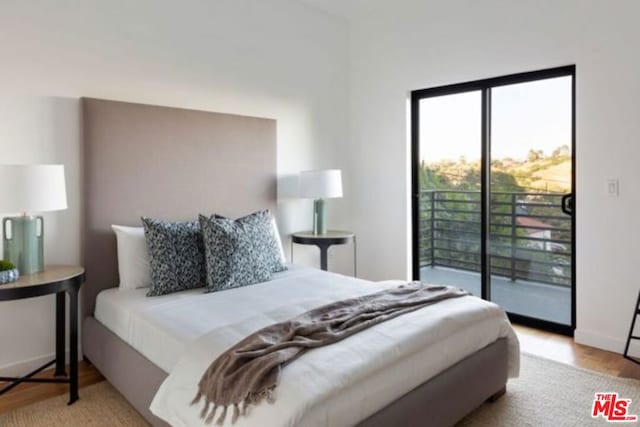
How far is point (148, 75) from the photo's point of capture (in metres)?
3.14

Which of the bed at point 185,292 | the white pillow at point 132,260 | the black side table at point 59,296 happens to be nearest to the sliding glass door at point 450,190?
the bed at point 185,292

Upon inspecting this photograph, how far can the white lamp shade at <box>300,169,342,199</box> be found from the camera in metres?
3.81

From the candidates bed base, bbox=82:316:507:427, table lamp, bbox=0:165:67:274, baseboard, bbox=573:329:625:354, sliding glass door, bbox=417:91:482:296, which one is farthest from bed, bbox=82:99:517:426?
sliding glass door, bbox=417:91:482:296

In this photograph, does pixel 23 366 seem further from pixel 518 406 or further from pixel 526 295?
pixel 526 295

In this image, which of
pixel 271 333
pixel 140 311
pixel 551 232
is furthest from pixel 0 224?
pixel 551 232

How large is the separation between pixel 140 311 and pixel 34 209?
2.45 feet

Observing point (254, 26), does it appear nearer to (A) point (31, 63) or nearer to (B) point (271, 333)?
(A) point (31, 63)

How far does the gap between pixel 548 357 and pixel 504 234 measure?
1.07m

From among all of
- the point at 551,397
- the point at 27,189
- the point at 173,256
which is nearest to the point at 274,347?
the point at 173,256

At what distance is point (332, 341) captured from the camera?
5.92 ft

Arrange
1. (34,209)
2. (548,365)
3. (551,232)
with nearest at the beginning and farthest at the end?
1. (34,209)
2. (548,365)
3. (551,232)

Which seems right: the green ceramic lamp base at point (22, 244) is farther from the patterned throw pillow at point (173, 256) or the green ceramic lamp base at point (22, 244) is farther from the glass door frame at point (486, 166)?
the glass door frame at point (486, 166)

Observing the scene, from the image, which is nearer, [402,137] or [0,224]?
[0,224]

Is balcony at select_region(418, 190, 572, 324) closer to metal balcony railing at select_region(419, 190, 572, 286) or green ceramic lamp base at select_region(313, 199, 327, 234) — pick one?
metal balcony railing at select_region(419, 190, 572, 286)
